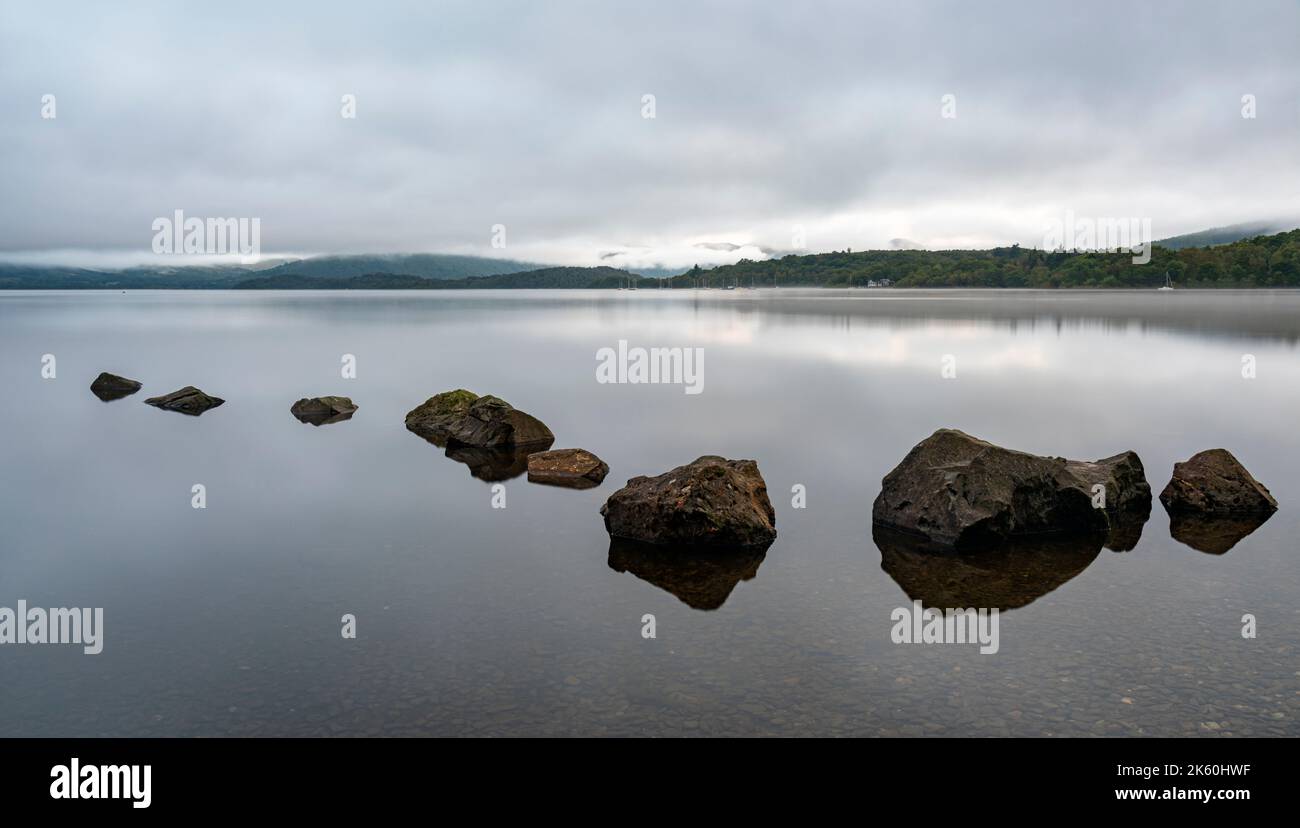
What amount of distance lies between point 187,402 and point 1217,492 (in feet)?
118

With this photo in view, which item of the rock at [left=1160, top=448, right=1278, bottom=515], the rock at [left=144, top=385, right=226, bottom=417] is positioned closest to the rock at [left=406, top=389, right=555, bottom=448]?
the rock at [left=144, top=385, right=226, bottom=417]

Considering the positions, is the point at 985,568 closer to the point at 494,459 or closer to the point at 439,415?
the point at 494,459

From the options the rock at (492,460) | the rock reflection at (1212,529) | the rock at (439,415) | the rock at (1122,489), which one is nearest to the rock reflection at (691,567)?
the rock at (1122,489)

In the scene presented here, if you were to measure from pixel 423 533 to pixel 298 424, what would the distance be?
1707 centimetres

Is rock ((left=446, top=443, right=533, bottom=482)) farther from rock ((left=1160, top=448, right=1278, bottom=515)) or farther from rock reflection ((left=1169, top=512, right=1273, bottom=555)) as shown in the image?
rock ((left=1160, top=448, right=1278, bottom=515))

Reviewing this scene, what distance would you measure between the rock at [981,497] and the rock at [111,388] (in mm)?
38733

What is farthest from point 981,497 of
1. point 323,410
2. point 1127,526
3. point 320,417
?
point 323,410

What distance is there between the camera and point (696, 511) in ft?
52.0

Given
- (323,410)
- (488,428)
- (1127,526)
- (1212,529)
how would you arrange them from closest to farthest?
(1212,529) < (1127,526) < (488,428) < (323,410)

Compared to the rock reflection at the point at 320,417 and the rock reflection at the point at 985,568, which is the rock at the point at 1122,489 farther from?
the rock reflection at the point at 320,417
